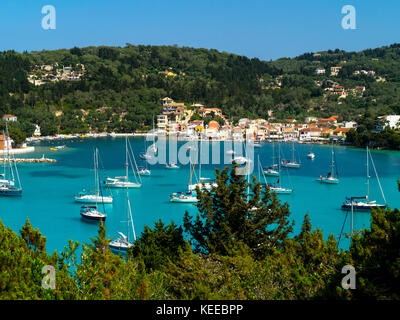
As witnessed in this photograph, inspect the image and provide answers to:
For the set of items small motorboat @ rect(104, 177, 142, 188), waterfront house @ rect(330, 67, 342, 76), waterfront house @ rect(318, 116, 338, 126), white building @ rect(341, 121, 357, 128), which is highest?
waterfront house @ rect(330, 67, 342, 76)

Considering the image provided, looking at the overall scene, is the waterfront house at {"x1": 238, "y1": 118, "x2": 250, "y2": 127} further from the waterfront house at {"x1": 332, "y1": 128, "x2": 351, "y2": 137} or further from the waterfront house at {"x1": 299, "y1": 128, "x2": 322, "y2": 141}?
the waterfront house at {"x1": 332, "y1": 128, "x2": 351, "y2": 137}

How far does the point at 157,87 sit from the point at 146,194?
51.4m

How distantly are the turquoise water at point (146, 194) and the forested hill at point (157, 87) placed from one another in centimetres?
1759

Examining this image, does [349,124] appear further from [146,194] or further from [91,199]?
[91,199]

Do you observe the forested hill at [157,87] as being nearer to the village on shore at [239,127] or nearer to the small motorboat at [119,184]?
the village on shore at [239,127]

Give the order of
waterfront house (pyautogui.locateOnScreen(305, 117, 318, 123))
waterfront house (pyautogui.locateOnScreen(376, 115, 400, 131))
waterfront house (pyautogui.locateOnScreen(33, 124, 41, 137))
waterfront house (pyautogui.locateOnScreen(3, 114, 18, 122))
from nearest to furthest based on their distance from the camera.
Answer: waterfront house (pyautogui.locateOnScreen(376, 115, 400, 131)) < waterfront house (pyautogui.locateOnScreen(3, 114, 18, 122)) < waterfront house (pyautogui.locateOnScreen(33, 124, 41, 137)) < waterfront house (pyautogui.locateOnScreen(305, 117, 318, 123))

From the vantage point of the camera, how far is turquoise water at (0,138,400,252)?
1692 cm

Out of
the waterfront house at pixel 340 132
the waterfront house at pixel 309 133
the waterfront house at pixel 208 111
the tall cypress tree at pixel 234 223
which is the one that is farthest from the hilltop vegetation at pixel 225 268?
the waterfront house at pixel 208 111

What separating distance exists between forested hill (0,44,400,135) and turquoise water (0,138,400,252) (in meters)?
17.6

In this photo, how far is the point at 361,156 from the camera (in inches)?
1513

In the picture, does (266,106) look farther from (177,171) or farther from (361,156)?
(177,171)

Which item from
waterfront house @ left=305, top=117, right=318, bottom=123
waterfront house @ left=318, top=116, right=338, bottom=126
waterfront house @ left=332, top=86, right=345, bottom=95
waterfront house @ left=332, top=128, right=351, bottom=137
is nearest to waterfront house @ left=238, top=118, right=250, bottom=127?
waterfront house @ left=305, top=117, right=318, bottom=123

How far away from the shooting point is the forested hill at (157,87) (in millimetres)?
58594
